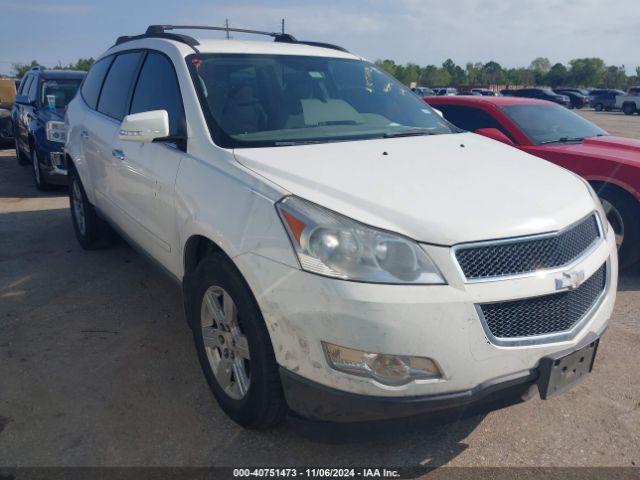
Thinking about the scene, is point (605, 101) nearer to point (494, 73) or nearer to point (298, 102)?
point (298, 102)

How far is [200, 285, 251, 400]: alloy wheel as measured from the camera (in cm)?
255

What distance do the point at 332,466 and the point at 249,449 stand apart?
0.39 meters

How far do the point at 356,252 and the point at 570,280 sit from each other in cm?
88

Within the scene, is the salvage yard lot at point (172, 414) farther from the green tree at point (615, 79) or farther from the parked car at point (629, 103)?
the green tree at point (615, 79)

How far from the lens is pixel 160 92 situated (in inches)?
138

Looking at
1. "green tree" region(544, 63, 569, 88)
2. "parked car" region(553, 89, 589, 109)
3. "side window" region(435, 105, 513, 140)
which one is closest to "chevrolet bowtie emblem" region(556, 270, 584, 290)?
"side window" region(435, 105, 513, 140)

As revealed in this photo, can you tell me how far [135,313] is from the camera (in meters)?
4.03

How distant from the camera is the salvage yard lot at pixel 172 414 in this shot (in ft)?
8.24

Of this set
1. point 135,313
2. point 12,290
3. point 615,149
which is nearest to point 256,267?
point 135,313

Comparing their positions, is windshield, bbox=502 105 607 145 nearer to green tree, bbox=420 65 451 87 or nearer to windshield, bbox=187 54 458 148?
windshield, bbox=187 54 458 148

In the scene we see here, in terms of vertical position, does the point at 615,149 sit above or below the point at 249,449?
above

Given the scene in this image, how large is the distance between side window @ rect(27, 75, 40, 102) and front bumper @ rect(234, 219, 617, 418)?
8.04 m

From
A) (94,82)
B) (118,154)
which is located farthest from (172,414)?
(94,82)

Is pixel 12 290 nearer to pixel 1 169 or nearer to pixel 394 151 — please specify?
pixel 394 151
